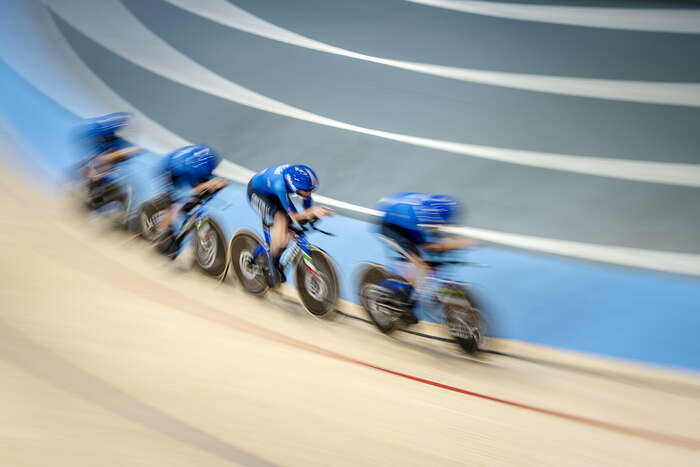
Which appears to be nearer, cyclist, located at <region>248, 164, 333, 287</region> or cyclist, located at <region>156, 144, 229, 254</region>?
cyclist, located at <region>248, 164, 333, 287</region>

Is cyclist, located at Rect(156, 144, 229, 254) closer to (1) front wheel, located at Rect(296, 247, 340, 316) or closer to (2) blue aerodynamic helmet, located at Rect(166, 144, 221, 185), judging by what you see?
(2) blue aerodynamic helmet, located at Rect(166, 144, 221, 185)

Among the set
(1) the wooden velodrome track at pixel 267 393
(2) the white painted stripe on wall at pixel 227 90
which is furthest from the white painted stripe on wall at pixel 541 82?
(1) the wooden velodrome track at pixel 267 393

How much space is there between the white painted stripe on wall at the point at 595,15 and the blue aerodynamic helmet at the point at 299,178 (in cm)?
379

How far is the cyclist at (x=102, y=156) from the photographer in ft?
18.1

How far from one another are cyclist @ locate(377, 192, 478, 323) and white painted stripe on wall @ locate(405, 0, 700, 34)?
138 inches

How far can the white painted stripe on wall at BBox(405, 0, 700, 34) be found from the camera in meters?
5.75

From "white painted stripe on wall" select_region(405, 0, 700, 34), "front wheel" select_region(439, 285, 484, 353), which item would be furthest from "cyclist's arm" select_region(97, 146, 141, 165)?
"white painted stripe on wall" select_region(405, 0, 700, 34)

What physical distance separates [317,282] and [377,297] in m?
0.37

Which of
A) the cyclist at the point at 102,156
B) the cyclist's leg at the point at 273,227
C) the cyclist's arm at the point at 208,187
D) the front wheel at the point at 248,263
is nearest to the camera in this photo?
the cyclist's leg at the point at 273,227

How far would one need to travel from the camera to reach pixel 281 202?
3.86 meters

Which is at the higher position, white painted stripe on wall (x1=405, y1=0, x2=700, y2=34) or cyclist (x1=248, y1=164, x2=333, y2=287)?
white painted stripe on wall (x1=405, y1=0, x2=700, y2=34)

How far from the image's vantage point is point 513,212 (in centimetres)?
532

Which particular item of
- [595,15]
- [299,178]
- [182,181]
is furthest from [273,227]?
[595,15]

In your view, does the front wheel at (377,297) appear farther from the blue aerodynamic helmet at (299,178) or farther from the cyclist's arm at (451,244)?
the blue aerodynamic helmet at (299,178)
